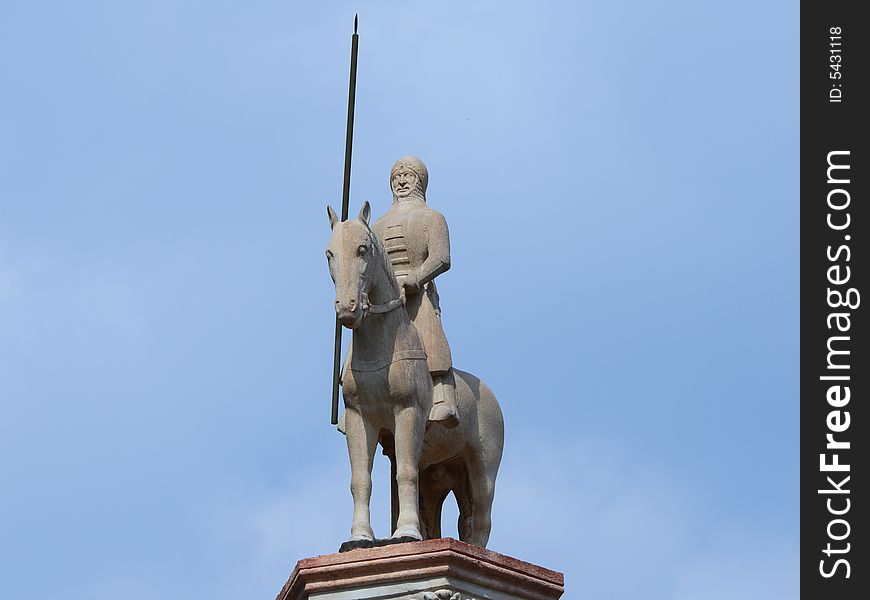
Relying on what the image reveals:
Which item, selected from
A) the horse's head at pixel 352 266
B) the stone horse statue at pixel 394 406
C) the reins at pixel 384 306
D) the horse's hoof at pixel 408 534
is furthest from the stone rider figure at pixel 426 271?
the horse's hoof at pixel 408 534

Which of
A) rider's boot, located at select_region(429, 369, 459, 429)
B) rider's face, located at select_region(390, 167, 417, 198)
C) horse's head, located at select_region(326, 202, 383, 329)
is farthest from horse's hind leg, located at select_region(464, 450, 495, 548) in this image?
rider's face, located at select_region(390, 167, 417, 198)

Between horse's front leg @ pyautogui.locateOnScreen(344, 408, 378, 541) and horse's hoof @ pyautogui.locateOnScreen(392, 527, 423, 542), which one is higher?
horse's front leg @ pyautogui.locateOnScreen(344, 408, 378, 541)

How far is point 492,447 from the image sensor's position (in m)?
24.1

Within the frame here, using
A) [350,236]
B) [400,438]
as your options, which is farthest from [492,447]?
[350,236]

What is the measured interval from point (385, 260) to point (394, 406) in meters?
1.38

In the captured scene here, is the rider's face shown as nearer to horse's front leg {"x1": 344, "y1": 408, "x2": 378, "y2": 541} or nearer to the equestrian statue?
the equestrian statue

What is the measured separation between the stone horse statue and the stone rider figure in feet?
0.60

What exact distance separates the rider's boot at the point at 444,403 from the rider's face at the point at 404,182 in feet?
6.61

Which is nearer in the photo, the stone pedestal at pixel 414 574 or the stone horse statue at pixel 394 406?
the stone pedestal at pixel 414 574

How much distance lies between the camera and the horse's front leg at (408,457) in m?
22.9

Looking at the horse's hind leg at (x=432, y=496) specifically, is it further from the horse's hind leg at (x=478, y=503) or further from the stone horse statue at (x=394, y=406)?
the horse's hind leg at (x=478, y=503)

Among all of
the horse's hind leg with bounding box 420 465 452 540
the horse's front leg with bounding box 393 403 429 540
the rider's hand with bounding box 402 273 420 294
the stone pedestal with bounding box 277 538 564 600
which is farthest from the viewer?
the horse's hind leg with bounding box 420 465 452 540

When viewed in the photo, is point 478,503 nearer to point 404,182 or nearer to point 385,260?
point 385,260

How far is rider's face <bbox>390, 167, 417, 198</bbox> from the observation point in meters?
24.5
